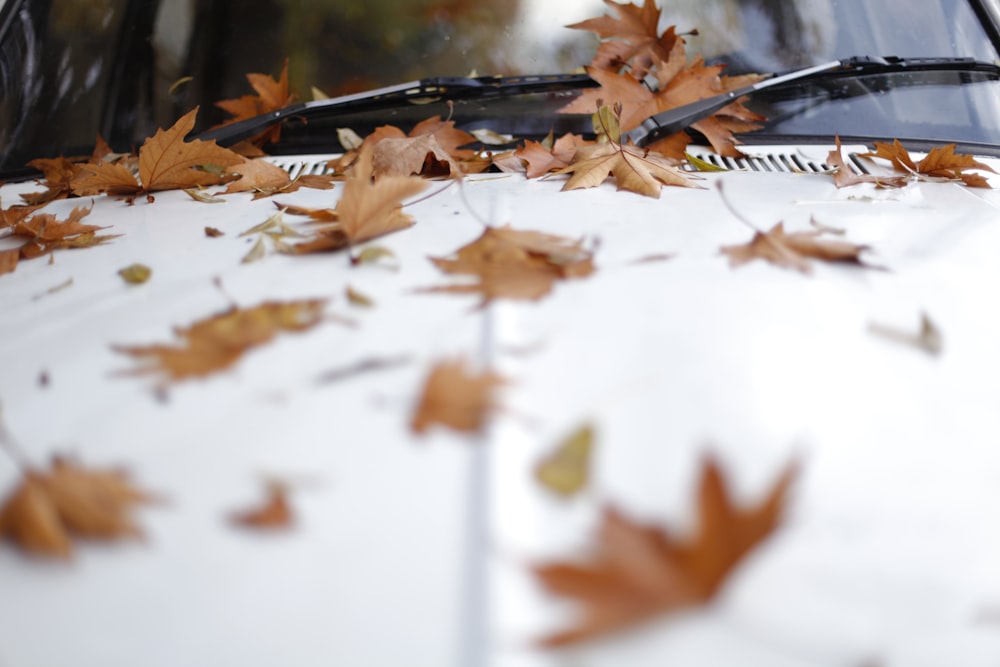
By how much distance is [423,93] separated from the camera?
138 centimetres

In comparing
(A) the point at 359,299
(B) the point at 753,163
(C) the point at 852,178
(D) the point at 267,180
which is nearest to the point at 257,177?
(D) the point at 267,180

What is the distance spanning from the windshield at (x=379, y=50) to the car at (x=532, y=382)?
25mm

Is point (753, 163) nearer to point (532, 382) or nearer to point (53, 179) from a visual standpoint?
point (532, 382)

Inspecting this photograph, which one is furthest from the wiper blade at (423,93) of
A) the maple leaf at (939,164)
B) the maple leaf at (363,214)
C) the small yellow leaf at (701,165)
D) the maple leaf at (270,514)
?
the maple leaf at (270,514)

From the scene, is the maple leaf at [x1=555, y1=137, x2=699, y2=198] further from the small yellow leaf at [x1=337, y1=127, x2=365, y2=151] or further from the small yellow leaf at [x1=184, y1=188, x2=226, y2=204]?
the small yellow leaf at [x1=184, y1=188, x2=226, y2=204]

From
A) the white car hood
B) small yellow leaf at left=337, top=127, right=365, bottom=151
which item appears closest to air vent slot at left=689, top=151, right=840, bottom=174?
the white car hood

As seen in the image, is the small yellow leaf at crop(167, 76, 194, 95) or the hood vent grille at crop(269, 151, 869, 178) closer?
the hood vent grille at crop(269, 151, 869, 178)

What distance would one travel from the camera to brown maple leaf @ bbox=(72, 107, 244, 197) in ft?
3.92

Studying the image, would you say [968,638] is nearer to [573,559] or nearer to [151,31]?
[573,559]

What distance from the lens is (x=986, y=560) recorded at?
47 cm

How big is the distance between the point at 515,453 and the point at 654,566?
0.45 ft

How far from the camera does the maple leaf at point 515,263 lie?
2.52 feet

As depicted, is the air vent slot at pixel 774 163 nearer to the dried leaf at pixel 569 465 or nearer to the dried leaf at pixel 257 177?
the dried leaf at pixel 257 177

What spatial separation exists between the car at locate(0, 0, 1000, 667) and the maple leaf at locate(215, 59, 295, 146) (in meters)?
0.10
